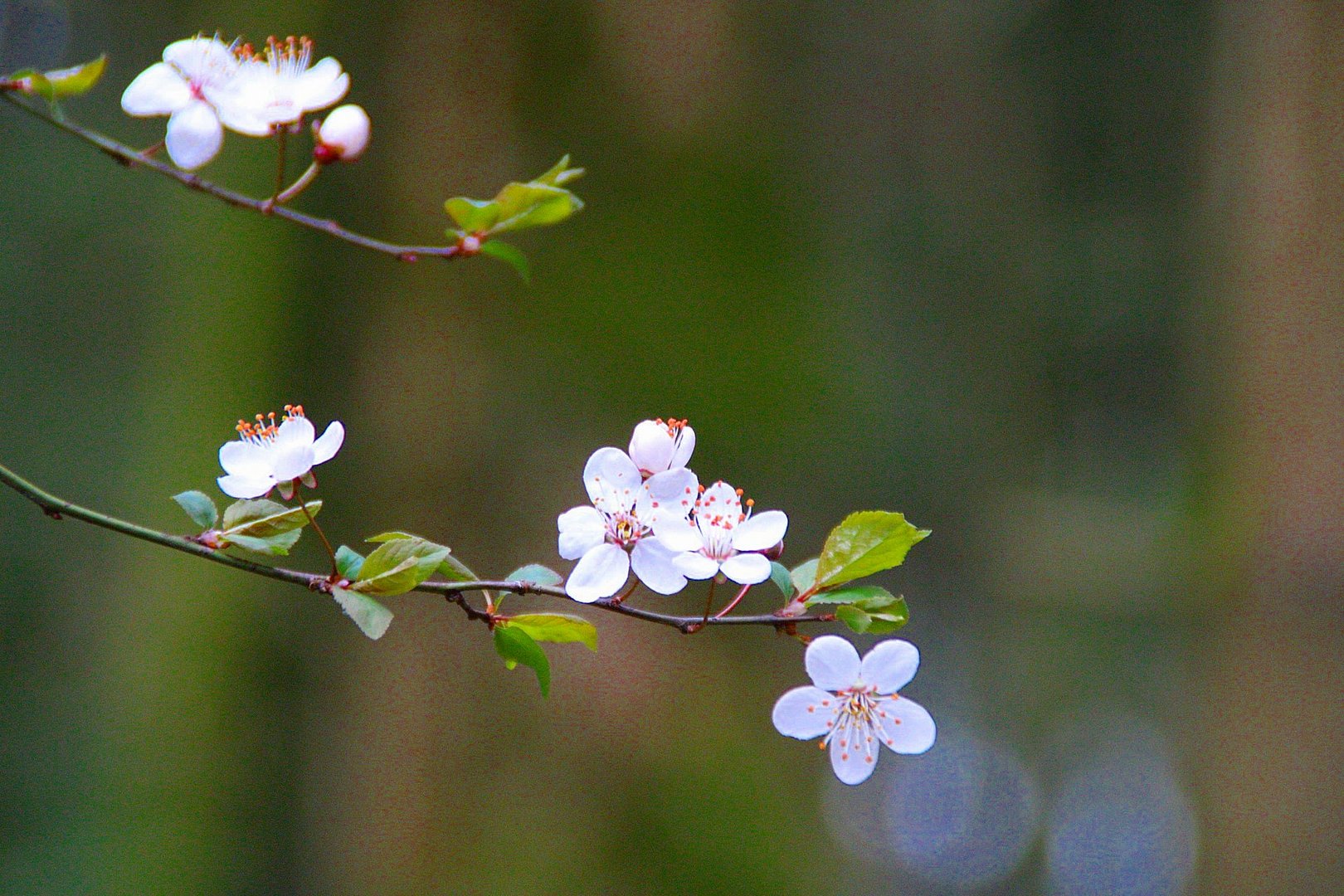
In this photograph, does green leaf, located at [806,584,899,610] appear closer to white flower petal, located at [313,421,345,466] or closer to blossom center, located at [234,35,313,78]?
white flower petal, located at [313,421,345,466]

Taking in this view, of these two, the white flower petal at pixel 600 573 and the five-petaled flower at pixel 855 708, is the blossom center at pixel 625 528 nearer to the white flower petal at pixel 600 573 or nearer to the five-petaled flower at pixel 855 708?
the white flower petal at pixel 600 573

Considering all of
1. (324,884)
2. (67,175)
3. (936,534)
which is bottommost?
(324,884)

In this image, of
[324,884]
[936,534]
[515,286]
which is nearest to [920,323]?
[936,534]

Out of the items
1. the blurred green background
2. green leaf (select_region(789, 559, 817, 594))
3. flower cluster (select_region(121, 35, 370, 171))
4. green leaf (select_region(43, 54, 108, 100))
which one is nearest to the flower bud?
flower cluster (select_region(121, 35, 370, 171))

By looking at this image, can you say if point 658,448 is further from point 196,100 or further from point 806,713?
point 196,100

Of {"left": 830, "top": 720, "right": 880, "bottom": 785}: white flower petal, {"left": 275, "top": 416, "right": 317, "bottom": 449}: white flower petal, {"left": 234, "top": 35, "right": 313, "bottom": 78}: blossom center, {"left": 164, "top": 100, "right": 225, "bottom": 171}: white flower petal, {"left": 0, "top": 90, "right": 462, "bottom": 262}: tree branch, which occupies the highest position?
{"left": 234, "top": 35, "right": 313, "bottom": 78}: blossom center

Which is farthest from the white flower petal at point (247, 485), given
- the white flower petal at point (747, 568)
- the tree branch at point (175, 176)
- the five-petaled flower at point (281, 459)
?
the white flower petal at point (747, 568)

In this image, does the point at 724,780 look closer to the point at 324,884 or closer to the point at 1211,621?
the point at 324,884
